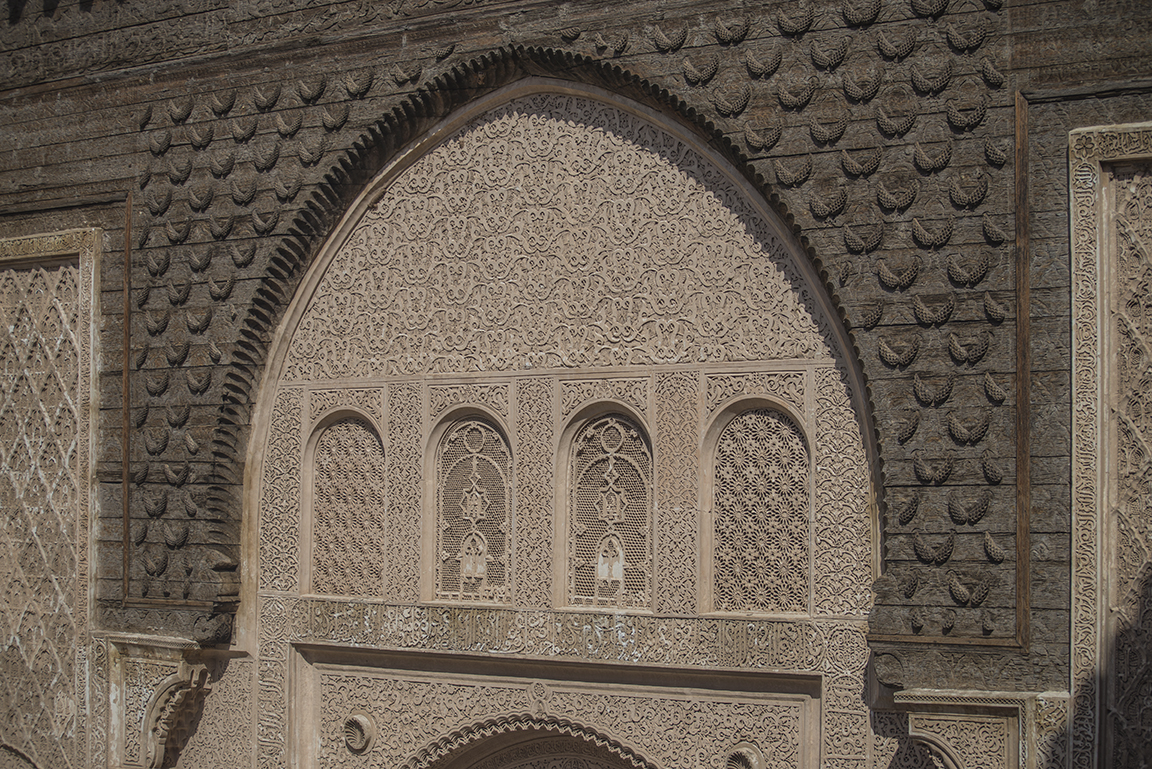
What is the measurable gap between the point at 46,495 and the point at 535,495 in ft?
7.37

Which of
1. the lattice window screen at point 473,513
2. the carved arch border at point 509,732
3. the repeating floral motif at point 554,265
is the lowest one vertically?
the carved arch border at point 509,732

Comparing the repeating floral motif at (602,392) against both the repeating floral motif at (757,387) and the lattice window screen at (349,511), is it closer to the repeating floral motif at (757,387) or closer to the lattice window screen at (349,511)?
the repeating floral motif at (757,387)

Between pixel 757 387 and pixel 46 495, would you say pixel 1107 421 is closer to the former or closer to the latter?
pixel 757 387

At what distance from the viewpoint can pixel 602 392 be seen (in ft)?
15.4

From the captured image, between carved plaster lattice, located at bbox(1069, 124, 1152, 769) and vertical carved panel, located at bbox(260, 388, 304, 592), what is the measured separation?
2977mm

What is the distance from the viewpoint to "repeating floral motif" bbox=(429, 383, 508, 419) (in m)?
4.84

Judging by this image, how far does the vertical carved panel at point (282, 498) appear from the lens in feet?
16.9

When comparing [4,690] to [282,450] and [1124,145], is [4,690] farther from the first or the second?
[1124,145]

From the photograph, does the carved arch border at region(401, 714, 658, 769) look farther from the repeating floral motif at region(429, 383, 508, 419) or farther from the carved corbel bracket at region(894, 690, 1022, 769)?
the repeating floral motif at region(429, 383, 508, 419)

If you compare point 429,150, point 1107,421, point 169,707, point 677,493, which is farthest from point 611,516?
point 169,707

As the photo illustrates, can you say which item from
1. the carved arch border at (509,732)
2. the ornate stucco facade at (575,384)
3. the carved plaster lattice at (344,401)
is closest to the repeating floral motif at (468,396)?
the ornate stucco facade at (575,384)

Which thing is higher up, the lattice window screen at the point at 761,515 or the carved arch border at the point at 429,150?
the carved arch border at the point at 429,150

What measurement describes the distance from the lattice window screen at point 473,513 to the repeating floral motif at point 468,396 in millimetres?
94

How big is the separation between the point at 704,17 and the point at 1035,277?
59.1 inches
